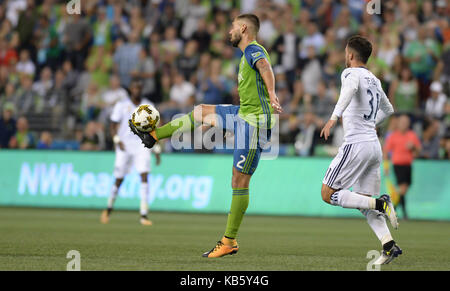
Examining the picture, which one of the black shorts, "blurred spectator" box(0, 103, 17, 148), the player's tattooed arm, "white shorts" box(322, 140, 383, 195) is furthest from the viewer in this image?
"blurred spectator" box(0, 103, 17, 148)

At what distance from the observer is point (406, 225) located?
1670 cm

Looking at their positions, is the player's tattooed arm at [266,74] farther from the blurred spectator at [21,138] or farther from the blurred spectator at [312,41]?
the blurred spectator at [21,138]

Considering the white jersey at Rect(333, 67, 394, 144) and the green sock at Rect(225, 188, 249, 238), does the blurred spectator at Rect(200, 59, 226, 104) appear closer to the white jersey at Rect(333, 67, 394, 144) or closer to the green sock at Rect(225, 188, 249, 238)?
the green sock at Rect(225, 188, 249, 238)

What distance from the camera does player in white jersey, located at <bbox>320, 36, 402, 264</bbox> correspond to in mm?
8977

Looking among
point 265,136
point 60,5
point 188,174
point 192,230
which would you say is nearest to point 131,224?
point 192,230

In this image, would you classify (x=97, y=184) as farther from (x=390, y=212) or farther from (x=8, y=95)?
(x=390, y=212)

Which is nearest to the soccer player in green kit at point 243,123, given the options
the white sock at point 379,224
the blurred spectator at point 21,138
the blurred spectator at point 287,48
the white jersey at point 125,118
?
the white sock at point 379,224

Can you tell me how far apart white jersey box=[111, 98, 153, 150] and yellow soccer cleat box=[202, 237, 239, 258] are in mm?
6446

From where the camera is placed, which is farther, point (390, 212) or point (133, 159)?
point (133, 159)

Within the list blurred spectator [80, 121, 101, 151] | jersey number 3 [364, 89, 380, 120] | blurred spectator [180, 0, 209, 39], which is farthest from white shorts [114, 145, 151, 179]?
blurred spectator [180, 0, 209, 39]

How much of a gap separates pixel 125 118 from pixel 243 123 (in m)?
6.79

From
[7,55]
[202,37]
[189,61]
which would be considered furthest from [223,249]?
[7,55]

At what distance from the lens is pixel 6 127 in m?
21.4
